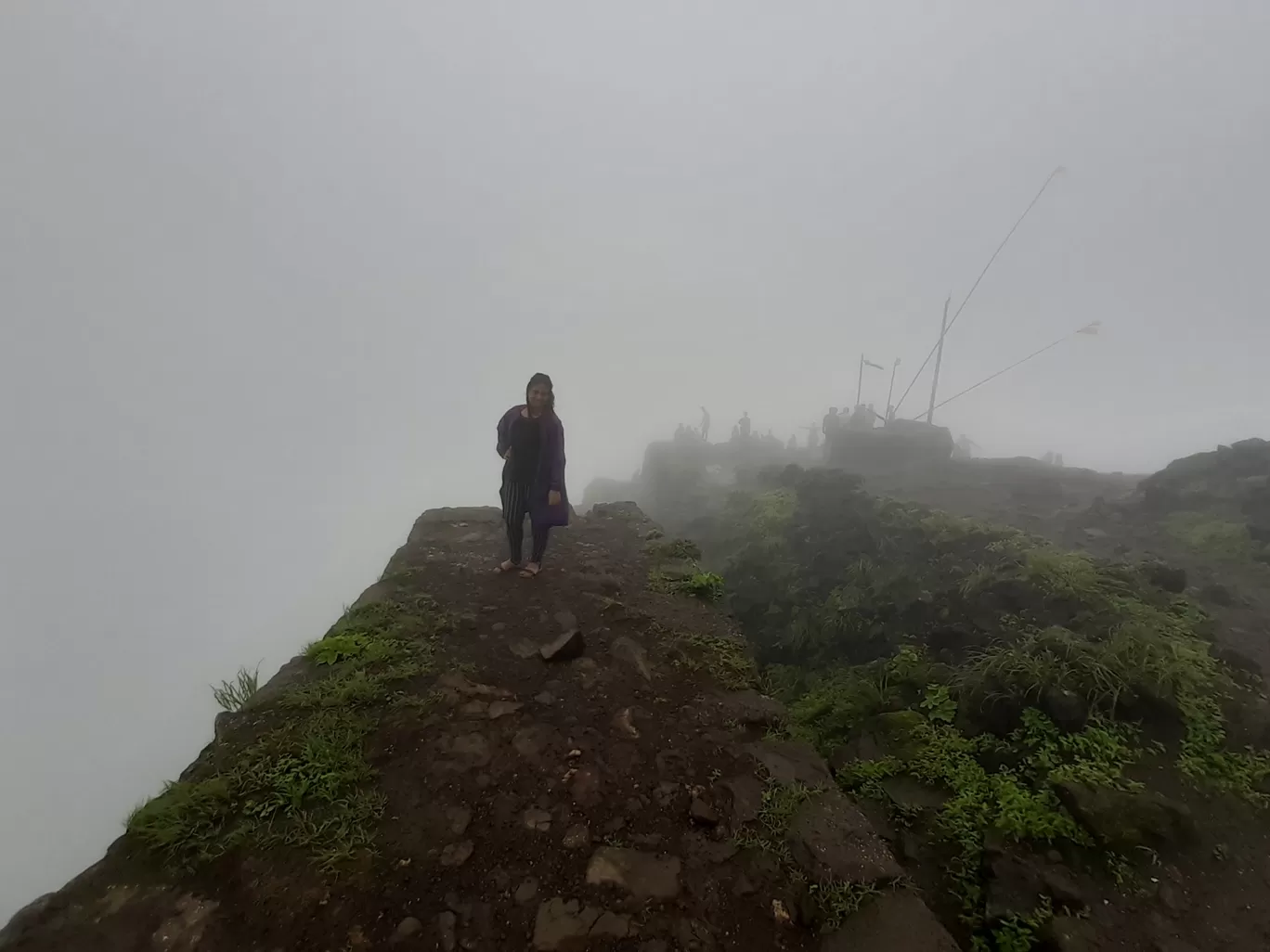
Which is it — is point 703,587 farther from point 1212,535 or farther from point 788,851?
point 1212,535

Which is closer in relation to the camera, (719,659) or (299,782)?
(299,782)

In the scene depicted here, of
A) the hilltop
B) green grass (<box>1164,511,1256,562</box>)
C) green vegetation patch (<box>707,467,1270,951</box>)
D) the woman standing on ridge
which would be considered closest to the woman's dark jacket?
the woman standing on ridge

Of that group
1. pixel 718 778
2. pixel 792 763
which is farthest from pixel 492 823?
pixel 792 763

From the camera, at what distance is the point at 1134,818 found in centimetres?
394

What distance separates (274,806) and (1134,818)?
19.8 ft

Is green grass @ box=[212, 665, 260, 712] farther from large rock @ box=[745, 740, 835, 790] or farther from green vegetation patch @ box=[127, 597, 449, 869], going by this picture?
large rock @ box=[745, 740, 835, 790]

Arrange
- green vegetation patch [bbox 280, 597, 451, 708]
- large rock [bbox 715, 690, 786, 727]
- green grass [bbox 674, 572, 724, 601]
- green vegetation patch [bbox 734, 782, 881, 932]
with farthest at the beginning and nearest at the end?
1. green grass [bbox 674, 572, 724, 601]
2. large rock [bbox 715, 690, 786, 727]
3. green vegetation patch [bbox 280, 597, 451, 708]
4. green vegetation patch [bbox 734, 782, 881, 932]

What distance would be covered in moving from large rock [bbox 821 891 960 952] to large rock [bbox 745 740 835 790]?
94cm

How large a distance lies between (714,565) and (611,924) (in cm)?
790

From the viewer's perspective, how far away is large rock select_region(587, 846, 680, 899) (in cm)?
337

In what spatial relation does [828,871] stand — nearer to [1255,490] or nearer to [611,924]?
[611,924]

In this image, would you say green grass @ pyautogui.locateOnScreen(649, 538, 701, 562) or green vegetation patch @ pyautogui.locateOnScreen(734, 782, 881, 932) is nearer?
green vegetation patch @ pyautogui.locateOnScreen(734, 782, 881, 932)

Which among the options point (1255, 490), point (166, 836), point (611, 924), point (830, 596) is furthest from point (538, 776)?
point (1255, 490)

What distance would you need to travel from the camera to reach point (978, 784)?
4516mm
